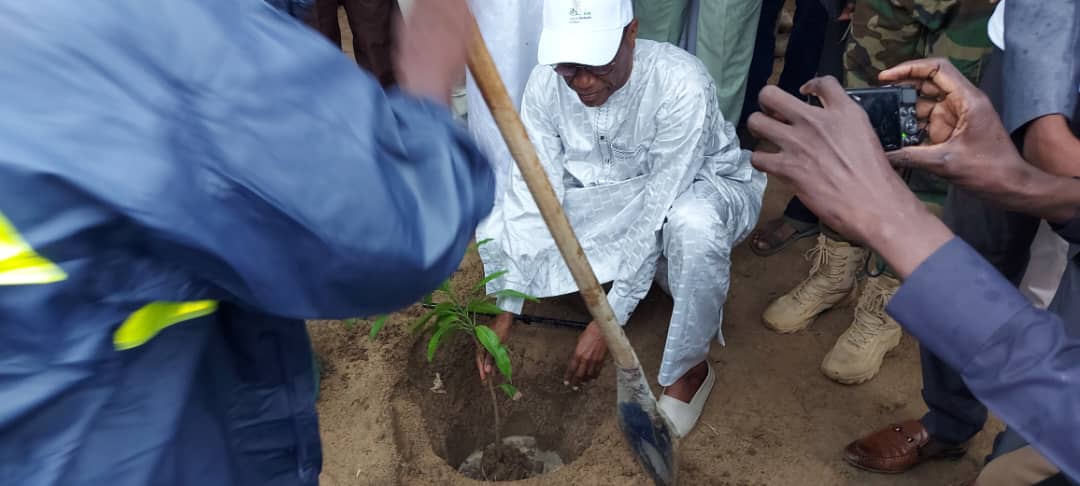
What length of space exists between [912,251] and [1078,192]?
63 centimetres

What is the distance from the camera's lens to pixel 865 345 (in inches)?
103

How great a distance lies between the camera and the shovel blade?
2.01m

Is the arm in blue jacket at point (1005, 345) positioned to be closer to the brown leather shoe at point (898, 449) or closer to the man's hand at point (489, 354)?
the brown leather shoe at point (898, 449)

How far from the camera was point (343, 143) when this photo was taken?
801 millimetres

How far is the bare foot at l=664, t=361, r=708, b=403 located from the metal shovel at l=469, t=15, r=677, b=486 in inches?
10.8

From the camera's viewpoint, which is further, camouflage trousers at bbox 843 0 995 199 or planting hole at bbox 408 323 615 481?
planting hole at bbox 408 323 615 481

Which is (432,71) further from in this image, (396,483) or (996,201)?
(396,483)

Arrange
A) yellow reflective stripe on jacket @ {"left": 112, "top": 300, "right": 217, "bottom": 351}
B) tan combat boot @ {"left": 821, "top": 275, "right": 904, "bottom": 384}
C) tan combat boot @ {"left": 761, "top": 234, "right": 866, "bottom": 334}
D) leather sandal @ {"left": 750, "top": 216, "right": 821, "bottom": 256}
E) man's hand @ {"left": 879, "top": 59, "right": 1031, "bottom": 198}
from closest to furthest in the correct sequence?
yellow reflective stripe on jacket @ {"left": 112, "top": 300, "right": 217, "bottom": 351}, man's hand @ {"left": 879, "top": 59, "right": 1031, "bottom": 198}, tan combat boot @ {"left": 821, "top": 275, "right": 904, "bottom": 384}, tan combat boot @ {"left": 761, "top": 234, "right": 866, "bottom": 334}, leather sandal @ {"left": 750, "top": 216, "right": 821, "bottom": 256}

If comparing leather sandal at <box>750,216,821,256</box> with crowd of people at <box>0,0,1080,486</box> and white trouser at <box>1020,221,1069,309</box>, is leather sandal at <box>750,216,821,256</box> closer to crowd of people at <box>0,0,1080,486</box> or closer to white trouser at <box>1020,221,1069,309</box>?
white trouser at <box>1020,221,1069,309</box>

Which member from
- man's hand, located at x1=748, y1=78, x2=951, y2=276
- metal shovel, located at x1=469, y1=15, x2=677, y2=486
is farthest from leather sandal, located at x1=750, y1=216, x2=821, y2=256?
man's hand, located at x1=748, y1=78, x2=951, y2=276

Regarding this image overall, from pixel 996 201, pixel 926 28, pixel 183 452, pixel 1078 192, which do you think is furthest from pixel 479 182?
pixel 926 28

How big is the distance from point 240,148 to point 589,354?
6.07 feet

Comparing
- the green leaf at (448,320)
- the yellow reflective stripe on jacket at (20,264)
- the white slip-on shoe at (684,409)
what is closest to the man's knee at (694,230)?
the white slip-on shoe at (684,409)

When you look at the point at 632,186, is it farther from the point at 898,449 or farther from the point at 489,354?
the point at 898,449
